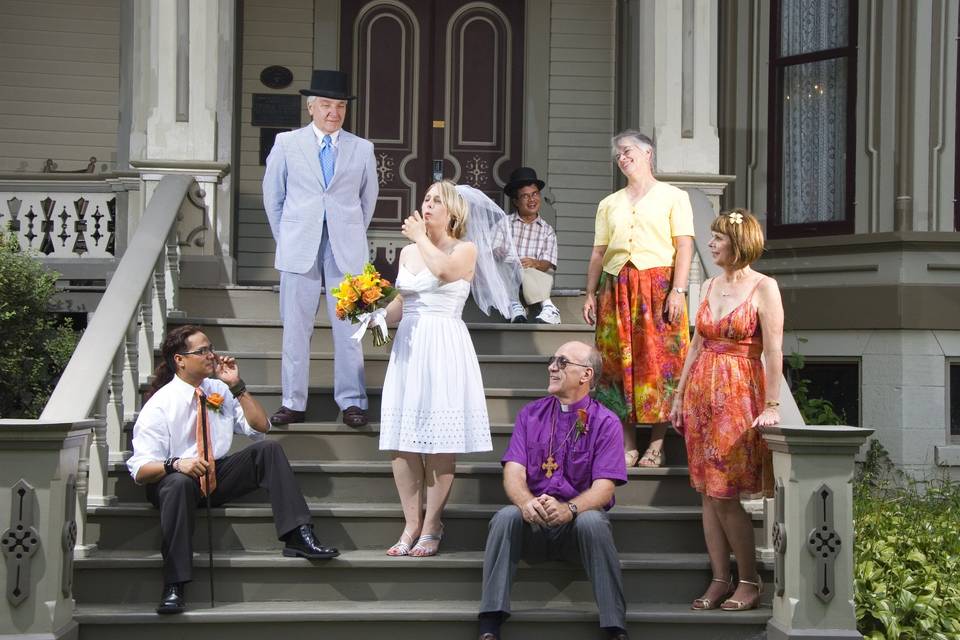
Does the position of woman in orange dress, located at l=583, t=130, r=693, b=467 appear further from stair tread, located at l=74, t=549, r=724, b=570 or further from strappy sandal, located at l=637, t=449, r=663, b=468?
stair tread, located at l=74, t=549, r=724, b=570

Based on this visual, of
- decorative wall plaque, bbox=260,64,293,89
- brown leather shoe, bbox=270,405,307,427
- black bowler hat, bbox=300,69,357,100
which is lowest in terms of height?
brown leather shoe, bbox=270,405,307,427

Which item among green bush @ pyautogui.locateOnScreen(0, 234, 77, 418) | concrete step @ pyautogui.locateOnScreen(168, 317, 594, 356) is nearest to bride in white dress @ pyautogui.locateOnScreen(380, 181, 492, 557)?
concrete step @ pyautogui.locateOnScreen(168, 317, 594, 356)

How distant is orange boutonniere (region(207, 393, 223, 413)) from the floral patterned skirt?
6.20 feet

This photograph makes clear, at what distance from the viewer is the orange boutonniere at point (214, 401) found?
5.97 metres

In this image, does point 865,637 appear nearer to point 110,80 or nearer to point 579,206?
point 579,206

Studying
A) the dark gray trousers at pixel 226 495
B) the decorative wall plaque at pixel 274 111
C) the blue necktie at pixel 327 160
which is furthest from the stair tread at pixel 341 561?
the decorative wall plaque at pixel 274 111

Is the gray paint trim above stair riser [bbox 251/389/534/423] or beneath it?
above

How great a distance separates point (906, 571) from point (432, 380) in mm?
2493

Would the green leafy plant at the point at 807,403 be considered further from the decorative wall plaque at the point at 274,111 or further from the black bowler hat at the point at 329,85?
the black bowler hat at the point at 329,85

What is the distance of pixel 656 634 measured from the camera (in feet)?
19.1

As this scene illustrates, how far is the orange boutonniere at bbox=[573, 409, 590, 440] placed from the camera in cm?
591

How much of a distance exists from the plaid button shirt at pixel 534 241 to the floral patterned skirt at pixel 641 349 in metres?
1.83

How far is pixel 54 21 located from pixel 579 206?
4691mm

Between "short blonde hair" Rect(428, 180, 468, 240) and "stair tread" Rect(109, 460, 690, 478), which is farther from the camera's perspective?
"stair tread" Rect(109, 460, 690, 478)
